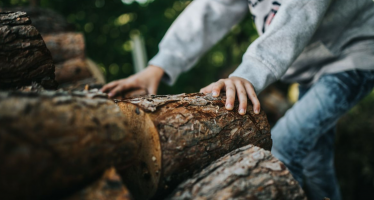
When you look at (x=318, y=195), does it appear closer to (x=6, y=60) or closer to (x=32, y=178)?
(x=32, y=178)

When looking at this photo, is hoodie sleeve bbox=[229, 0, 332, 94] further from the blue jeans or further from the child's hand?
the blue jeans

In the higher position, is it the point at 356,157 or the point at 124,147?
the point at 124,147

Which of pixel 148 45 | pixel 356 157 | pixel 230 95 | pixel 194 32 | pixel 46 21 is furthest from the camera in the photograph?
pixel 148 45

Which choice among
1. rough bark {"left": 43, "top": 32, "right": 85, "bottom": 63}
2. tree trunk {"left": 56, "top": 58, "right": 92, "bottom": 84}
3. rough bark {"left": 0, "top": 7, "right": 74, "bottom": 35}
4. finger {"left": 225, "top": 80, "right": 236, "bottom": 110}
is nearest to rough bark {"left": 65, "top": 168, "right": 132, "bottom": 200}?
finger {"left": 225, "top": 80, "right": 236, "bottom": 110}

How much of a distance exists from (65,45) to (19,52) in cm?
150

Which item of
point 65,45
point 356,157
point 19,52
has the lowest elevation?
point 356,157

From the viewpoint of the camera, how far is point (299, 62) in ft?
5.81

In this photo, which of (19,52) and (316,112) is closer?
(19,52)

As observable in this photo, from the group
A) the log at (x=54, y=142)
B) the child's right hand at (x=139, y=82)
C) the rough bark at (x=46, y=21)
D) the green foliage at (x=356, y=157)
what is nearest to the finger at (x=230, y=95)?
the log at (x=54, y=142)

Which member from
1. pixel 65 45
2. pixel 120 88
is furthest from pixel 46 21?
pixel 120 88

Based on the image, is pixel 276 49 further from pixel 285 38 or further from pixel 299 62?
pixel 299 62

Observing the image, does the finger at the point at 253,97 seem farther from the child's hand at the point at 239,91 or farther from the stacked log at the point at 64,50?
the stacked log at the point at 64,50

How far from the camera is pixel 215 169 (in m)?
0.96

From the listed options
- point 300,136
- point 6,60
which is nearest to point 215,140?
point 300,136
